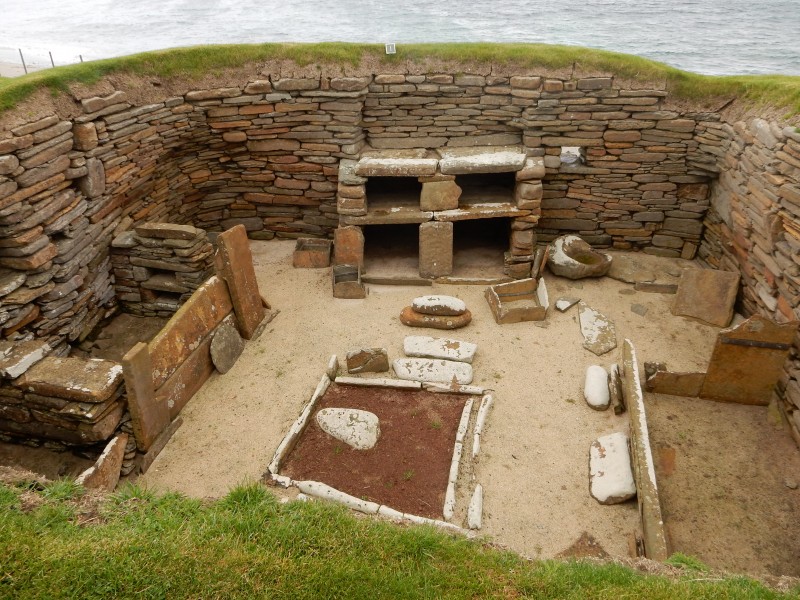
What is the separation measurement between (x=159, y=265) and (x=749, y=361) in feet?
23.7

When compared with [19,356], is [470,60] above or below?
above

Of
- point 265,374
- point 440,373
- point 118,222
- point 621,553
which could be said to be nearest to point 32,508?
point 265,374

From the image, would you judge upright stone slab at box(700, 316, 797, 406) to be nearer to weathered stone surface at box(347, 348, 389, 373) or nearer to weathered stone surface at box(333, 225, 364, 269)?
weathered stone surface at box(347, 348, 389, 373)

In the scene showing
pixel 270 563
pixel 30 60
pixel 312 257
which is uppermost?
pixel 30 60

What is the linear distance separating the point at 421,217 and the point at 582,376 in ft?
10.4

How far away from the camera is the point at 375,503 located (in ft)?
15.8

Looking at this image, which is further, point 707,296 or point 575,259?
point 575,259

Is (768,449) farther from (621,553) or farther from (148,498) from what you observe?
(148,498)

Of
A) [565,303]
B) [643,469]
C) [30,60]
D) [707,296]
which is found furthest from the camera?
[30,60]

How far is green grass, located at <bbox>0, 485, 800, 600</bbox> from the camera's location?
323 centimetres

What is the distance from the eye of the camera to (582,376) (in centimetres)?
661

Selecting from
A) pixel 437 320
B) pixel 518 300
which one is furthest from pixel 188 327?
pixel 518 300

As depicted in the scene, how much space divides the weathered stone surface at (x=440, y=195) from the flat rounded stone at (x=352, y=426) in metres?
3.53

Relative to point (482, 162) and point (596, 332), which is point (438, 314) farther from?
point (482, 162)
